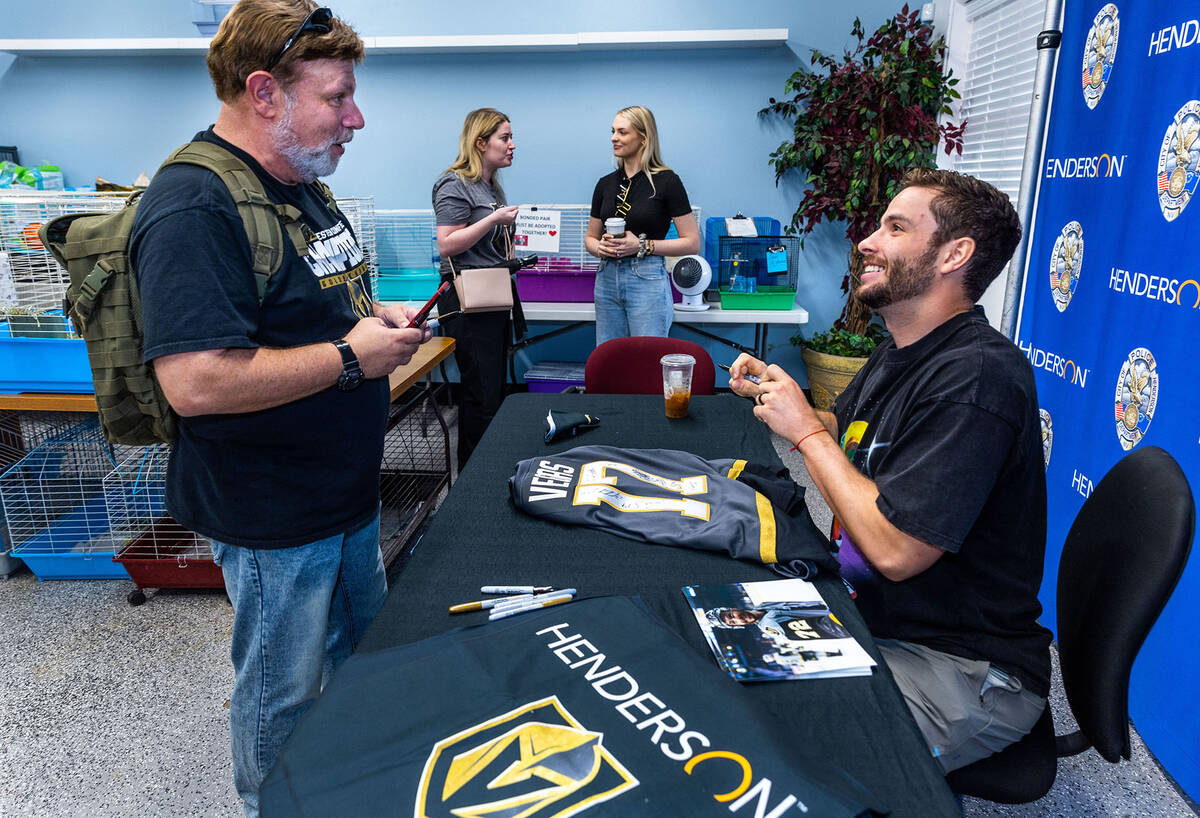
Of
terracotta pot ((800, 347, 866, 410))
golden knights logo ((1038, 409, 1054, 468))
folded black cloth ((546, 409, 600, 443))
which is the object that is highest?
folded black cloth ((546, 409, 600, 443))

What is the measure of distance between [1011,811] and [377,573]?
1586 millimetres

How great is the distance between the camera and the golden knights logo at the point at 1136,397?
191 centimetres

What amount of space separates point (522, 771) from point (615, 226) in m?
2.81

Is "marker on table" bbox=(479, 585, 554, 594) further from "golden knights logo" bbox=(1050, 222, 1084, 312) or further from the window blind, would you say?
the window blind

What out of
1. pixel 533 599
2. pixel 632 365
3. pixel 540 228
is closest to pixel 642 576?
pixel 533 599

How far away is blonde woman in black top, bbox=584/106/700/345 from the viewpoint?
3410 mm

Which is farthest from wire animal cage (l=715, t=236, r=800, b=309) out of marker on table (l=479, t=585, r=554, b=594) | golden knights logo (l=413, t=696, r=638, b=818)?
golden knights logo (l=413, t=696, r=638, b=818)

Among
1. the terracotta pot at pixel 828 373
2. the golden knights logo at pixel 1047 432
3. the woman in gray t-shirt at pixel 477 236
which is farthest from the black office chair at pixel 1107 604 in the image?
the terracotta pot at pixel 828 373

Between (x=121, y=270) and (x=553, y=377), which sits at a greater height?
(x=121, y=270)

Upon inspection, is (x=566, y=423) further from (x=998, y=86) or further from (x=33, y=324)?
(x=998, y=86)

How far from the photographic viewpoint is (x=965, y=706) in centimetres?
119

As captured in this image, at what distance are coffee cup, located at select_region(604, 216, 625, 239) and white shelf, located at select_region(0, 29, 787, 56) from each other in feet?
5.23

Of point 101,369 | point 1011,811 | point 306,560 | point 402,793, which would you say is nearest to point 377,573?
point 306,560

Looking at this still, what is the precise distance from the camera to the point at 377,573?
1.60 metres
